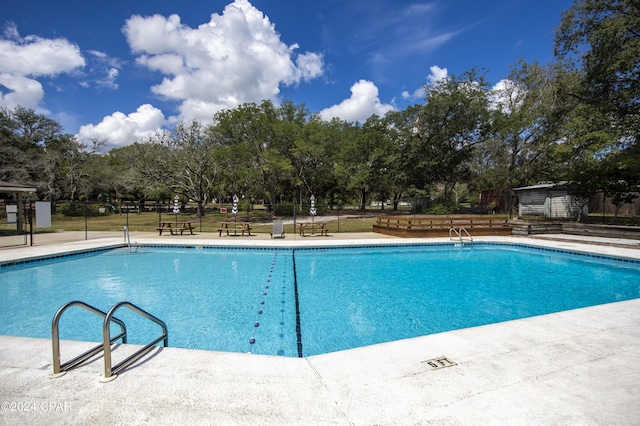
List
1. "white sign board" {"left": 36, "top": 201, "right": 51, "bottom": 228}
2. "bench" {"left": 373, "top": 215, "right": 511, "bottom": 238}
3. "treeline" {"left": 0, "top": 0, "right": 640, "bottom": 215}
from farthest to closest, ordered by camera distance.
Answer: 1. "treeline" {"left": 0, "top": 0, "right": 640, "bottom": 215}
2. "bench" {"left": 373, "top": 215, "right": 511, "bottom": 238}
3. "white sign board" {"left": 36, "top": 201, "right": 51, "bottom": 228}

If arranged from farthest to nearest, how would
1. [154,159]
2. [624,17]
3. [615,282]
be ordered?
[154,159], [624,17], [615,282]

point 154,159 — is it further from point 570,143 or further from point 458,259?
point 570,143

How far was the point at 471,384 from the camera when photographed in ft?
8.35

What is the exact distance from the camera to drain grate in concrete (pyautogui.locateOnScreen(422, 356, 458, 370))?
2869 millimetres

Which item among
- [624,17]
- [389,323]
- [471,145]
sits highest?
[624,17]

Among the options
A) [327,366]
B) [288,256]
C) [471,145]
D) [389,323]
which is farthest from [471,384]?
[471,145]

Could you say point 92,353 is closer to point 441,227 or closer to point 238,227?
point 238,227

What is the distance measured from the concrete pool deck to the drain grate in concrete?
0.05m

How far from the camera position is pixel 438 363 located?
293 cm

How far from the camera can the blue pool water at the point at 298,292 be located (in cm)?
491

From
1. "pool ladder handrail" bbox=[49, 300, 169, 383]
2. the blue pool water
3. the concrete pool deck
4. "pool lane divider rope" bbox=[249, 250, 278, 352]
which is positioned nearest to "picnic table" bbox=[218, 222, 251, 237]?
the blue pool water

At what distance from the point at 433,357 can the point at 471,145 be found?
30.7m

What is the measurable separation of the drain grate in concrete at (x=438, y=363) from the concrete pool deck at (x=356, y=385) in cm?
5

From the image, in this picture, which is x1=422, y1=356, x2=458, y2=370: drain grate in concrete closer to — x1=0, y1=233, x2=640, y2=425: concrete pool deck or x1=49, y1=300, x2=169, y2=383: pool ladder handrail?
x1=0, y1=233, x2=640, y2=425: concrete pool deck
